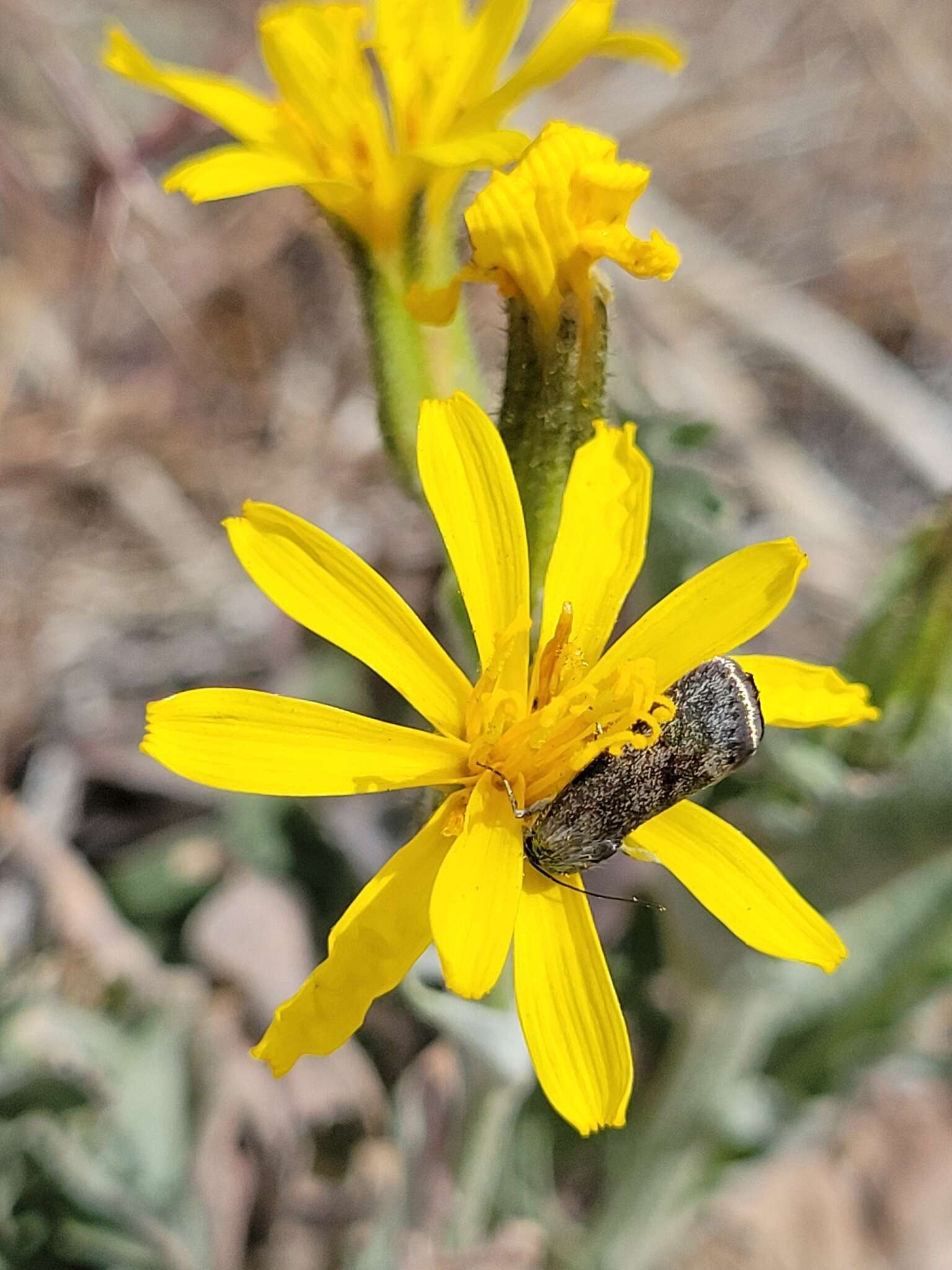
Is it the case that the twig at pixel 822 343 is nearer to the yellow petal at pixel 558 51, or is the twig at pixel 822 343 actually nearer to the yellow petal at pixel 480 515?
the yellow petal at pixel 558 51

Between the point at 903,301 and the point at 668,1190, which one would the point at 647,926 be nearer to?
the point at 668,1190

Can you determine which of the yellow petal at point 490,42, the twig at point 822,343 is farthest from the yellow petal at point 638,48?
the twig at point 822,343

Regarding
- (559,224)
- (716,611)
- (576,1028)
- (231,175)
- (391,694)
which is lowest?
(391,694)

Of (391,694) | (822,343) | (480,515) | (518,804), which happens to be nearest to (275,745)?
(518,804)

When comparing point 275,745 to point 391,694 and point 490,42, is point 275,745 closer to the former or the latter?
point 490,42

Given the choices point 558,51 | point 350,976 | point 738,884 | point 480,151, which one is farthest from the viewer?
point 558,51

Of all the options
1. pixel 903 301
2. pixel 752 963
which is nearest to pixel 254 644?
pixel 752 963
